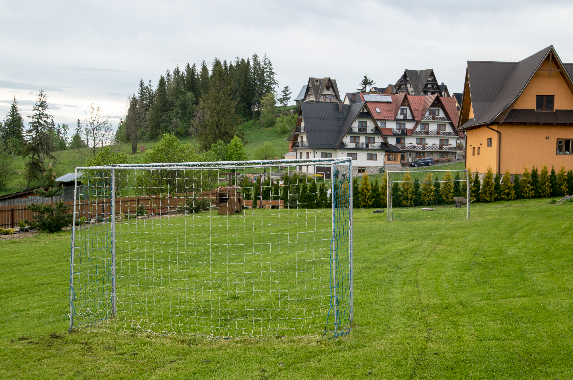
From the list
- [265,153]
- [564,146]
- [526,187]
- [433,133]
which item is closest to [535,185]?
[526,187]

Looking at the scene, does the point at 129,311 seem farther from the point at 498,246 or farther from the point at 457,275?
the point at 498,246

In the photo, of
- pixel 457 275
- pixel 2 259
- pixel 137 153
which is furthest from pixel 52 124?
pixel 457 275

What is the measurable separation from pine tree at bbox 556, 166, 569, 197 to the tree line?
41868 mm

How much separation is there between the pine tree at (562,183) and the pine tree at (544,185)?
56cm

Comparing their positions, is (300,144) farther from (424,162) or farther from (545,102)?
(545,102)

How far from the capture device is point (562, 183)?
22.6 meters

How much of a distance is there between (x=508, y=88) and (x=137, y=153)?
49.7 m

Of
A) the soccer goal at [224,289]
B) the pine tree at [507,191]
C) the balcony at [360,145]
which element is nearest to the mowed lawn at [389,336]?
the soccer goal at [224,289]

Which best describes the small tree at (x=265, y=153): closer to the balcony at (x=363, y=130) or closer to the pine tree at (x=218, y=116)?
the balcony at (x=363, y=130)

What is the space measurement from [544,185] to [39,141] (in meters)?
44.7

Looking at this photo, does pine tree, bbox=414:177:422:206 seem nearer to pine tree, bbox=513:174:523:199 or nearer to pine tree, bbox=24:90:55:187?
pine tree, bbox=513:174:523:199

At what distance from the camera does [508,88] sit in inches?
1028

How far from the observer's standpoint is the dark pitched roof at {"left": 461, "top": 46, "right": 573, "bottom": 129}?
81.6ft

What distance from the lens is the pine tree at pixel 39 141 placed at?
135ft
